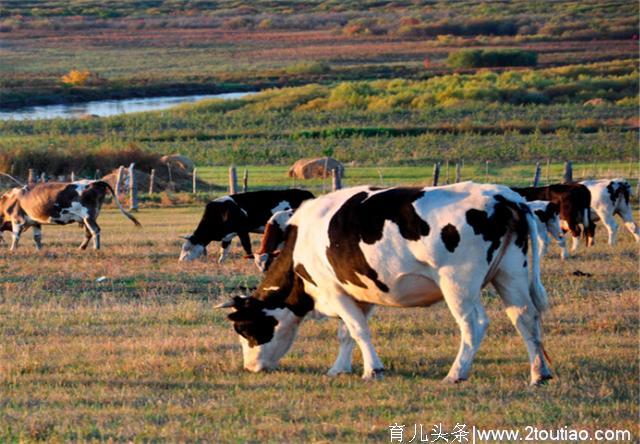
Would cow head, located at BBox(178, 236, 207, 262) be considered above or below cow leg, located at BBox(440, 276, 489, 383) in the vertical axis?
below

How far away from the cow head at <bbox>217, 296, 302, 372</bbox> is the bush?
95.3m

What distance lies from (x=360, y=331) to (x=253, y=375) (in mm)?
1017

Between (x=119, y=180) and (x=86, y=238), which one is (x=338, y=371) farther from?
(x=119, y=180)

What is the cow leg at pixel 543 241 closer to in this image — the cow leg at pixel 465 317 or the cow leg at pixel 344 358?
the cow leg at pixel 344 358

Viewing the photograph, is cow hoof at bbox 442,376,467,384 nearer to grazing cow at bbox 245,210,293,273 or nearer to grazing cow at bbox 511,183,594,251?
grazing cow at bbox 245,210,293,273

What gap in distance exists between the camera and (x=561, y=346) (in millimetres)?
11672

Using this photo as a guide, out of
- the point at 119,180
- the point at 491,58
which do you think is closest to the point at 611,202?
the point at 119,180

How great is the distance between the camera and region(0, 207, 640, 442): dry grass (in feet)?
28.8

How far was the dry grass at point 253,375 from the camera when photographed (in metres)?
8.77

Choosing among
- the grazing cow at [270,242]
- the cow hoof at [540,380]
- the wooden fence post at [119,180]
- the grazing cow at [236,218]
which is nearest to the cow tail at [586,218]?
the grazing cow at [236,218]

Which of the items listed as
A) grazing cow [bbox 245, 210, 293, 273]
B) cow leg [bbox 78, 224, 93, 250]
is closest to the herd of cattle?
grazing cow [bbox 245, 210, 293, 273]

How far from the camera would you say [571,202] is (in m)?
21.3

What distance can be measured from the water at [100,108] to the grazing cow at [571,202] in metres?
53.4

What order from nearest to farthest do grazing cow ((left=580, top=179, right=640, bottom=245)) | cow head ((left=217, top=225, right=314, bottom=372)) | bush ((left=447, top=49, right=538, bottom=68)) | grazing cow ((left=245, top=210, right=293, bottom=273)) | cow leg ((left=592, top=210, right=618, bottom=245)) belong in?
cow head ((left=217, top=225, right=314, bottom=372)) → grazing cow ((left=245, top=210, right=293, bottom=273)) → cow leg ((left=592, top=210, right=618, bottom=245)) → grazing cow ((left=580, top=179, right=640, bottom=245)) → bush ((left=447, top=49, right=538, bottom=68))
